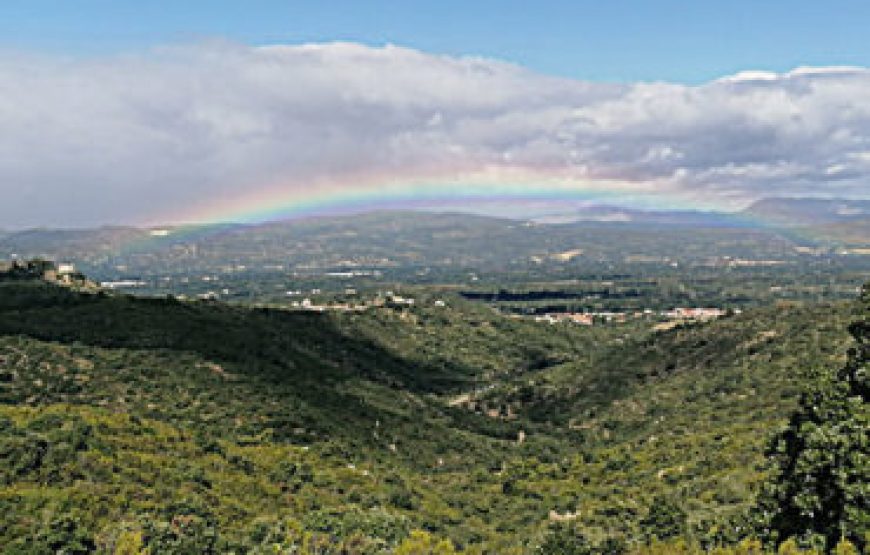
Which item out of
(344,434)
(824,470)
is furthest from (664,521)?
(344,434)

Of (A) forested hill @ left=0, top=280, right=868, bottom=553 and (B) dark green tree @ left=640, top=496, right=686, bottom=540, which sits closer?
(A) forested hill @ left=0, top=280, right=868, bottom=553

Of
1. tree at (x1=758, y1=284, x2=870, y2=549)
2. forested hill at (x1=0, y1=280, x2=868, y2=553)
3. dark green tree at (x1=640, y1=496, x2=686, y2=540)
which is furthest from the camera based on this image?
dark green tree at (x1=640, y1=496, x2=686, y2=540)

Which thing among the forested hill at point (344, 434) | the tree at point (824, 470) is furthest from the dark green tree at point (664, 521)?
the tree at point (824, 470)

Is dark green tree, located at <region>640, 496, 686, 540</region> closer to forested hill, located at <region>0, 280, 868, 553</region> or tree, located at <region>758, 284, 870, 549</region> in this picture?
forested hill, located at <region>0, 280, 868, 553</region>

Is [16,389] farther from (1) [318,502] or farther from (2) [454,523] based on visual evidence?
(2) [454,523]

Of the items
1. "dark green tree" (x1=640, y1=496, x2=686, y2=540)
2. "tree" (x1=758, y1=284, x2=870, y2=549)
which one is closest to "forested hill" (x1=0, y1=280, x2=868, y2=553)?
"dark green tree" (x1=640, y1=496, x2=686, y2=540)

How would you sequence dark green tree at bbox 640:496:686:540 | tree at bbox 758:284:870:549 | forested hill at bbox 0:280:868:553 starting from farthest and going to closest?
dark green tree at bbox 640:496:686:540
forested hill at bbox 0:280:868:553
tree at bbox 758:284:870:549

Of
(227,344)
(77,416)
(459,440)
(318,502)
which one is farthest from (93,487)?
(227,344)

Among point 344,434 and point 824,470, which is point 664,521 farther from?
point 344,434
